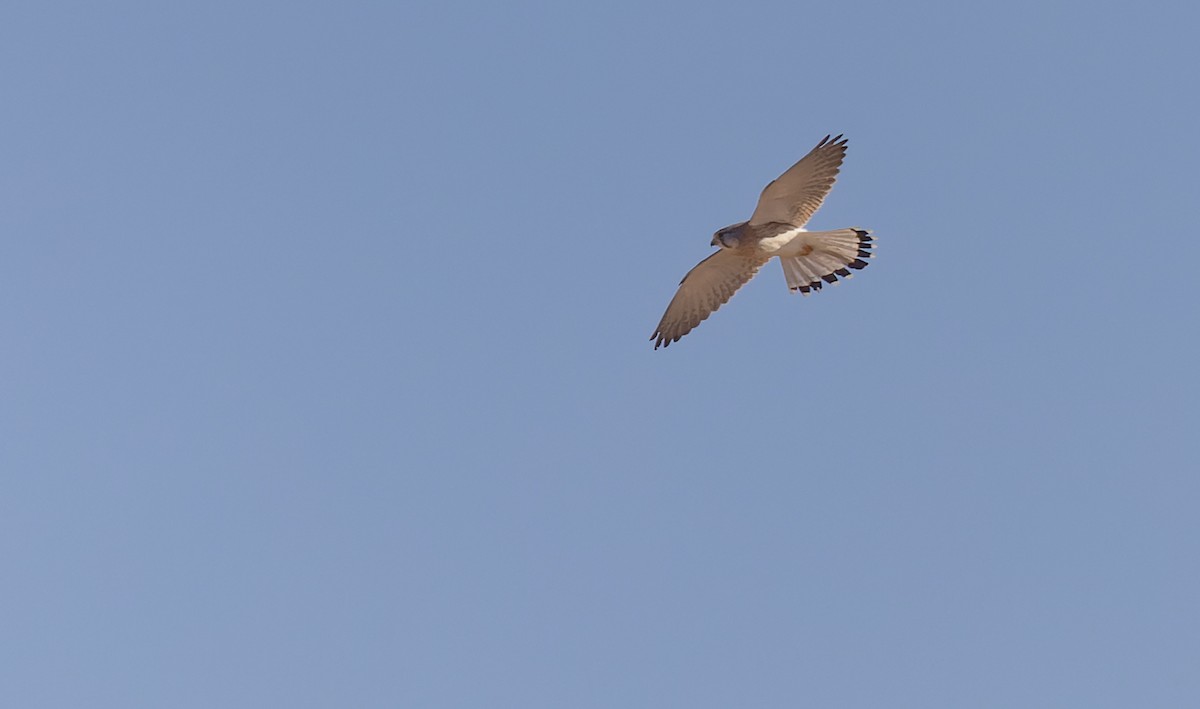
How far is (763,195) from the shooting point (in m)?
15.6

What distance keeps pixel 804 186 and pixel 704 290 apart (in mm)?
2105

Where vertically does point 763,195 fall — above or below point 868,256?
above

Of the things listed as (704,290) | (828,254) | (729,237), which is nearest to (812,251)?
(828,254)

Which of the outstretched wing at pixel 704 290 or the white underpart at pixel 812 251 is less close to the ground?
the outstretched wing at pixel 704 290

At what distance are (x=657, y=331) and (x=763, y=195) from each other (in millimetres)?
2641

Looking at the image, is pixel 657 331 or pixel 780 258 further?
pixel 657 331

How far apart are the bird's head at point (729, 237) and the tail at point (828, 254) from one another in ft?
1.97

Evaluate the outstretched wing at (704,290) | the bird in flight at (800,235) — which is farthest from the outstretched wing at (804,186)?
the outstretched wing at (704,290)

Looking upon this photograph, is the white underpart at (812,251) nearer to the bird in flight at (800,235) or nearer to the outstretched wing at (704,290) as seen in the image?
the bird in flight at (800,235)

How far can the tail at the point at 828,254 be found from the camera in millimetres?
15586

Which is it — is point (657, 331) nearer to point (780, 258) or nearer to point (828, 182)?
point (780, 258)

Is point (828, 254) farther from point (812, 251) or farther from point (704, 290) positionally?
point (704, 290)

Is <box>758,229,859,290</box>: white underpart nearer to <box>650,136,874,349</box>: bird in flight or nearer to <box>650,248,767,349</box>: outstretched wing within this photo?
<box>650,136,874,349</box>: bird in flight

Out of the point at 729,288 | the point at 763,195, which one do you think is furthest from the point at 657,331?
the point at 763,195
